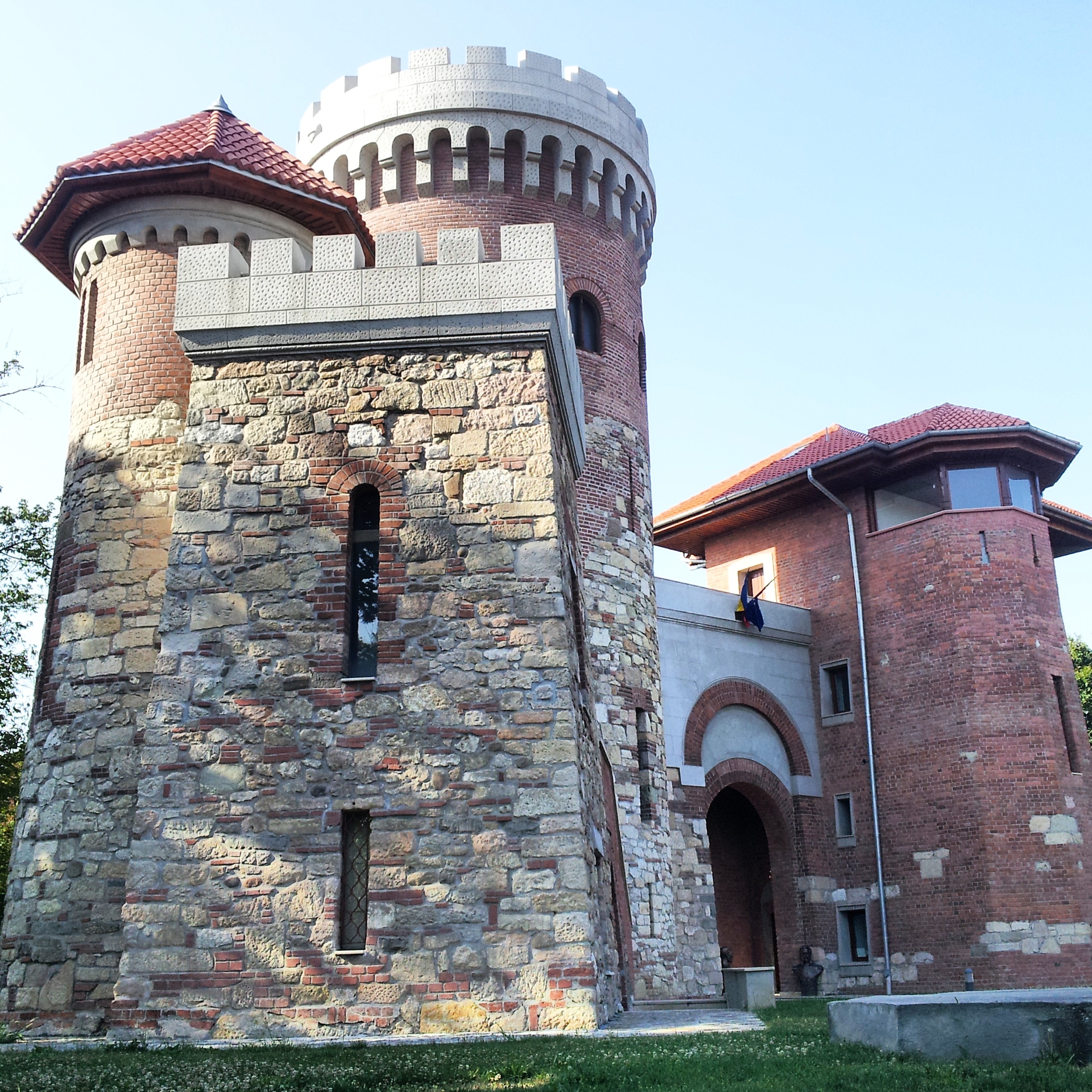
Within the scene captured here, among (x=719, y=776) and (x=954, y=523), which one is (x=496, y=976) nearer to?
(x=719, y=776)

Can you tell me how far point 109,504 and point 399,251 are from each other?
3.90m

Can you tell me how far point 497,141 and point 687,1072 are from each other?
50.7 ft

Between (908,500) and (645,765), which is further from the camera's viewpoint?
(908,500)

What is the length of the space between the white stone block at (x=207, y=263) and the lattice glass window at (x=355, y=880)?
15.8ft

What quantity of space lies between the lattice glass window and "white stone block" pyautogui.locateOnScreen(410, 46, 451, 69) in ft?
44.9

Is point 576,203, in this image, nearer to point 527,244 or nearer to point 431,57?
point 431,57

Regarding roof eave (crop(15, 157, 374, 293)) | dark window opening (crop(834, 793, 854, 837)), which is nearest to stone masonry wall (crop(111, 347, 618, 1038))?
roof eave (crop(15, 157, 374, 293))

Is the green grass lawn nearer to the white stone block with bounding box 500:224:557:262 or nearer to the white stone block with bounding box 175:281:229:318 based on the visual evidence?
the white stone block with bounding box 175:281:229:318

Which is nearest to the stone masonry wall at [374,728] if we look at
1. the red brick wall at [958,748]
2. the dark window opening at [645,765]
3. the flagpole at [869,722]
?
the dark window opening at [645,765]

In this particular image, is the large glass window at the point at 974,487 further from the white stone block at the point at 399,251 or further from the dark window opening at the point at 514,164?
the white stone block at the point at 399,251

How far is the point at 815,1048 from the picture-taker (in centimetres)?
739

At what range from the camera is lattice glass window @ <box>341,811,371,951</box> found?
925cm

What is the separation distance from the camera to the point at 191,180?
12688 millimetres

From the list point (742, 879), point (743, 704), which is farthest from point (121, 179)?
point (742, 879)
